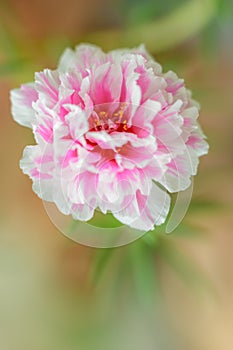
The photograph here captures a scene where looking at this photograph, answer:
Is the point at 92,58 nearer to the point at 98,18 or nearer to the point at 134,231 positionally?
the point at 134,231

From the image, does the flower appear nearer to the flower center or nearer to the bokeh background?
the flower center

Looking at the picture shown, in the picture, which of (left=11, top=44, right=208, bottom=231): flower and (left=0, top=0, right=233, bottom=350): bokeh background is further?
(left=0, top=0, right=233, bottom=350): bokeh background

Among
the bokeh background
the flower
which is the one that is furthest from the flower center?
the bokeh background

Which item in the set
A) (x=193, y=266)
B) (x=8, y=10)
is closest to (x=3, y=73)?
(x=8, y=10)

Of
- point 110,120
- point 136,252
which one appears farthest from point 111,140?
point 136,252

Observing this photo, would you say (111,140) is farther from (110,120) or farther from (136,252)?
(136,252)

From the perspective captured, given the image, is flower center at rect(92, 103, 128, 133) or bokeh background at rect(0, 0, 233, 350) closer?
flower center at rect(92, 103, 128, 133)
